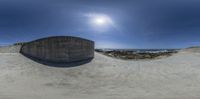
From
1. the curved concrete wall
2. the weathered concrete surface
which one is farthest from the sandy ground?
the weathered concrete surface

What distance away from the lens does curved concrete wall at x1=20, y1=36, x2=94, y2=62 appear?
24.6 m

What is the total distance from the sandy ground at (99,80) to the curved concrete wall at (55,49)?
1.18 meters

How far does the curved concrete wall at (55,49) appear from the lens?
24.6 metres

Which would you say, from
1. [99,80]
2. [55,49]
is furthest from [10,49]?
[99,80]

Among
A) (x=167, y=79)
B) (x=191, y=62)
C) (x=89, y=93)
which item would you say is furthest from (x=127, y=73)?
(x=191, y=62)

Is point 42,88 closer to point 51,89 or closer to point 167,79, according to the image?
point 51,89

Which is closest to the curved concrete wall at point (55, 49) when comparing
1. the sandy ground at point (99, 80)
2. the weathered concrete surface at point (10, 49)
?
the sandy ground at point (99, 80)

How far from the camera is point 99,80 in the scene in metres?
20.0

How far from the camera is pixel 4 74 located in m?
20.2

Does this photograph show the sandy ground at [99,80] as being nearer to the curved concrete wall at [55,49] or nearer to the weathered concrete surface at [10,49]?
the curved concrete wall at [55,49]

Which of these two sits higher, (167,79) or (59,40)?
(59,40)

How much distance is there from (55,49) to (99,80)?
7.03 metres

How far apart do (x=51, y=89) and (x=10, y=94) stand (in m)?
2.98

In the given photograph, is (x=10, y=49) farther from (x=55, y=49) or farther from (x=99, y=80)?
(x=99, y=80)
